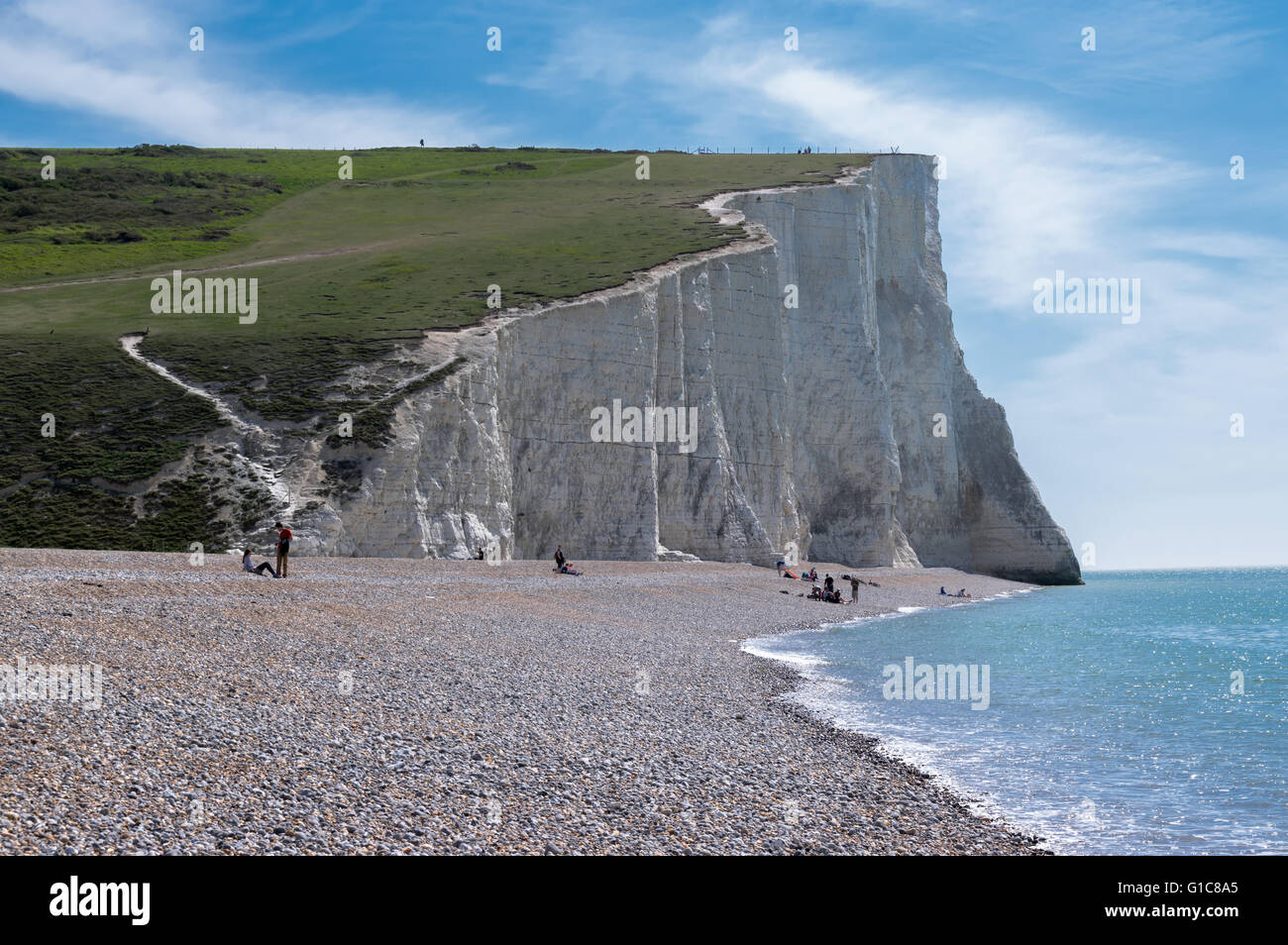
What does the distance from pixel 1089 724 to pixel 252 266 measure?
5401cm

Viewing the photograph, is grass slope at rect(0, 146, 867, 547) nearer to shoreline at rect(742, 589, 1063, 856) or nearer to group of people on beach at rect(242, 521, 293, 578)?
group of people on beach at rect(242, 521, 293, 578)

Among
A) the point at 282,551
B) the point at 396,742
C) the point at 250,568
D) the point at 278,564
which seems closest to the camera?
the point at 396,742

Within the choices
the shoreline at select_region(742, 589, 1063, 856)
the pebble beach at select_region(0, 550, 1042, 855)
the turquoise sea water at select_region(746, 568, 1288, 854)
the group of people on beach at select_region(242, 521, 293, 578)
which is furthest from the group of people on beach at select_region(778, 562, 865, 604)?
the group of people on beach at select_region(242, 521, 293, 578)

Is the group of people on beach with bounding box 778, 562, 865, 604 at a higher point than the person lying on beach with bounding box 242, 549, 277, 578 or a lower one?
lower

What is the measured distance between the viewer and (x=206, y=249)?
6694 cm

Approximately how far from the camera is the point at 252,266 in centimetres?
5919

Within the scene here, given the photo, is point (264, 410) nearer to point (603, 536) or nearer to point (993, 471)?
point (603, 536)

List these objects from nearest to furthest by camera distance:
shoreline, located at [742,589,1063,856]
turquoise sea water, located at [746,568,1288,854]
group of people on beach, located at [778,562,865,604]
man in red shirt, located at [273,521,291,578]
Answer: shoreline, located at [742,589,1063,856] → turquoise sea water, located at [746,568,1288,854] → man in red shirt, located at [273,521,291,578] → group of people on beach, located at [778,562,865,604]

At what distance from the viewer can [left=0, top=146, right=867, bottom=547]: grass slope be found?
1347 inches

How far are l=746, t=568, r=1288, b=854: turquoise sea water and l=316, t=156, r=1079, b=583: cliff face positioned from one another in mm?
14723

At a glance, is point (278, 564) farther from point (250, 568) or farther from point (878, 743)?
point (878, 743)

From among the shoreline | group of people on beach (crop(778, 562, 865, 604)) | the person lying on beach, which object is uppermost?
the person lying on beach

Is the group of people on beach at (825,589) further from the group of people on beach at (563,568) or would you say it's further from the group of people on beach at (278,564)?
the group of people on beach at (278,564)

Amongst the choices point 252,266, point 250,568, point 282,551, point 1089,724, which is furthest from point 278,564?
point 252,266
